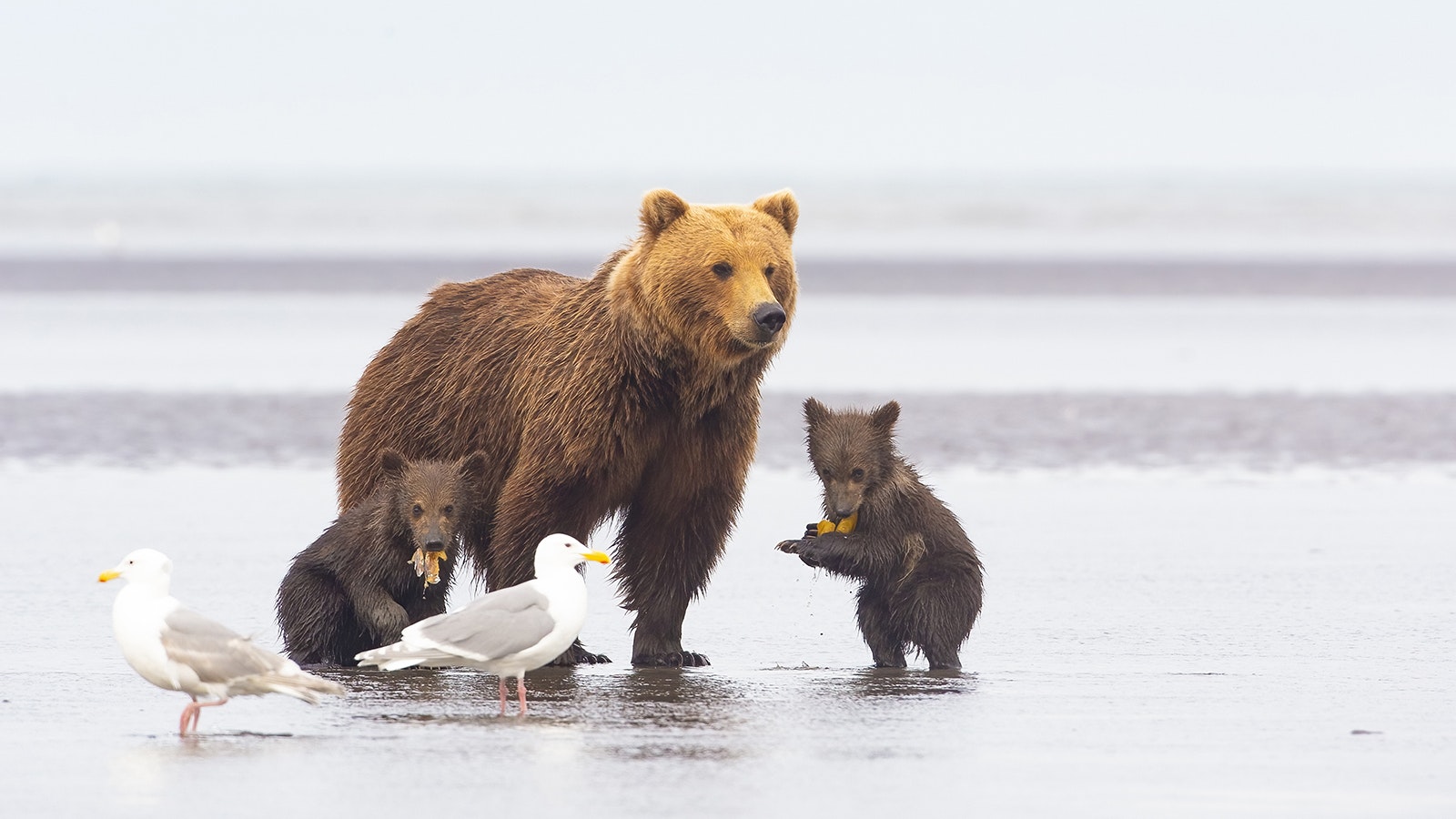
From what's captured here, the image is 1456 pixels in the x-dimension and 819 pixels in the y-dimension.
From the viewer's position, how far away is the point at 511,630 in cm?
615

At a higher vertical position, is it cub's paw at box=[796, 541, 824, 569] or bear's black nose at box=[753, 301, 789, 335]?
bear's black nose at box=[753, 301, 789, 335]

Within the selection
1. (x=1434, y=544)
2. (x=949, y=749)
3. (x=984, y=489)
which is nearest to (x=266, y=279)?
(x=984, y=489)

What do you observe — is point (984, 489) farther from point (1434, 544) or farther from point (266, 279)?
point (266, 279)

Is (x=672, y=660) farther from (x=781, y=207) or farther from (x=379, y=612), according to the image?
(x=781, y=207)

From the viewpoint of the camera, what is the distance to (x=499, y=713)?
6.27 meters

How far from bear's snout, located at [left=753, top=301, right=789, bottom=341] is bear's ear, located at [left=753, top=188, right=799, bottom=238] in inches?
28.8

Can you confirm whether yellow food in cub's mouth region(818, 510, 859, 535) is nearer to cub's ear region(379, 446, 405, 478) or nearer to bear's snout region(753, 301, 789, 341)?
bear's snout region(753, 301, 789, 341)

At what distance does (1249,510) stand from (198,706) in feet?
22.3

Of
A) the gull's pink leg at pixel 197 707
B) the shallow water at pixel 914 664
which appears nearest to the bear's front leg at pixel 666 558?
the shallow water at pixel 914 664

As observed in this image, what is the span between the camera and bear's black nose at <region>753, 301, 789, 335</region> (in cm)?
703

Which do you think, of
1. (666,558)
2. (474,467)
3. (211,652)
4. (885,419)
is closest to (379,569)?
(474,467)

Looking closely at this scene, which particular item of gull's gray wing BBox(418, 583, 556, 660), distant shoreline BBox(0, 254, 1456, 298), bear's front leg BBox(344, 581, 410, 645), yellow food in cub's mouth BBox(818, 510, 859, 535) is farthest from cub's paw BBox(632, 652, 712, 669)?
distant shoreline BBox(0, 254, 1456, 298)

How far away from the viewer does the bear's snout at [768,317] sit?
703 centimetres

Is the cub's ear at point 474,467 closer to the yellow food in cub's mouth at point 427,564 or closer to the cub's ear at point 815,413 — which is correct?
the yellow food in cub's mouth at point 427,564
